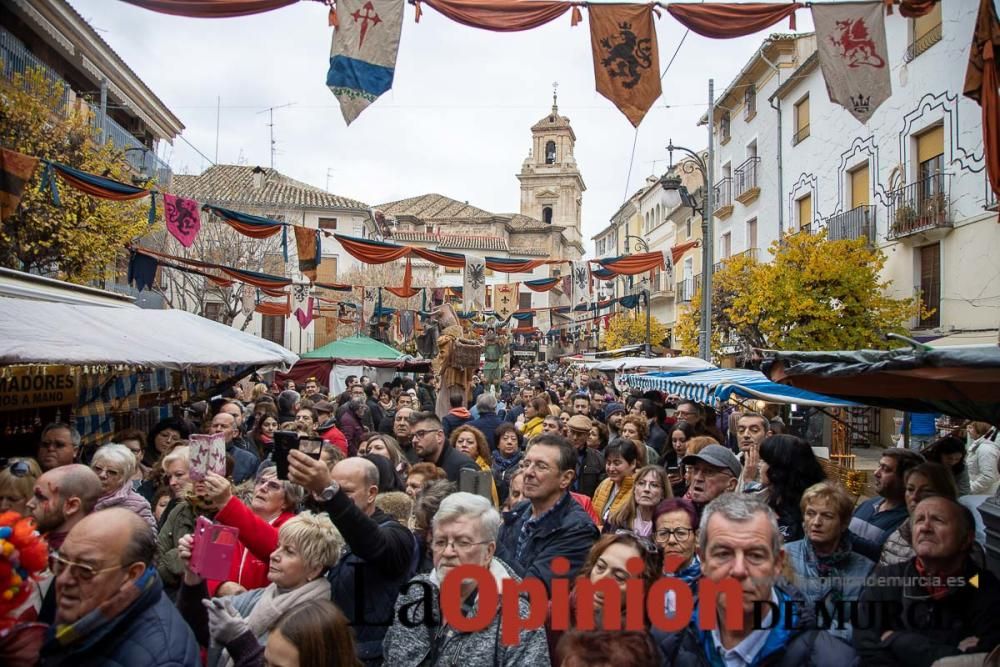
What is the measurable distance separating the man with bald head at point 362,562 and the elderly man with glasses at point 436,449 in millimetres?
2605

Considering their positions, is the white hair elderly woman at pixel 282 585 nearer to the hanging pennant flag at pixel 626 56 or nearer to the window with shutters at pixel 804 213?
the hanging pennant flag at pixel 626 56

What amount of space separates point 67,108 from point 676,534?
57.7 ft

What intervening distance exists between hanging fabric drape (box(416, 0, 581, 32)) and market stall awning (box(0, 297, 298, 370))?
13.2 ft

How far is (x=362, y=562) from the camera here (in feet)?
9.88

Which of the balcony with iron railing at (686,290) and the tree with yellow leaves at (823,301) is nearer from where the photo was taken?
the tree with yellow leaves at (823,301)

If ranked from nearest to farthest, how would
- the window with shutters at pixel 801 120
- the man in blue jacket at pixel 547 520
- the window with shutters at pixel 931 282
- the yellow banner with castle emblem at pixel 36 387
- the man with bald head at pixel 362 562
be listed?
the man with bald head at pixel 362 562 → the man in blue jacket at pixel 547 520 → the yellow banner with castle emblem at pixel 36 387 → the window with shutters at pixel 931 282 → the window with shutters at pixel 801 120

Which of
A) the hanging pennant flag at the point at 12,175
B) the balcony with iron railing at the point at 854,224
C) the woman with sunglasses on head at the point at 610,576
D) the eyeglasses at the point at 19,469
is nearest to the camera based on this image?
the woman with sunglasses on head at the point at 610,576

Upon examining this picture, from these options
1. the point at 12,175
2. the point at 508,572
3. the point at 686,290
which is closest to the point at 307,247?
the point at 12,175

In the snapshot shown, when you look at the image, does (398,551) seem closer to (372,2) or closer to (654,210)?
(372,2)

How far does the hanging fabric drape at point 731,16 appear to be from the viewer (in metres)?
6.48

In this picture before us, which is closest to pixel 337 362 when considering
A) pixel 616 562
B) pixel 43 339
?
pixel 43 339

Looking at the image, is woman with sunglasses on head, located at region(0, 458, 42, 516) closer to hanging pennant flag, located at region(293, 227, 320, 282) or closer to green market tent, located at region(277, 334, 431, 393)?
hanging pennant flag, located at region(293, 227, 320, 282)

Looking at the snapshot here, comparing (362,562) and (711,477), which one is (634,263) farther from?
(362,562)

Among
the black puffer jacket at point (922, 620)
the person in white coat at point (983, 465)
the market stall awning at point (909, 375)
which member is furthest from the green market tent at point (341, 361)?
the black puffer jacket at point (922, 620)
